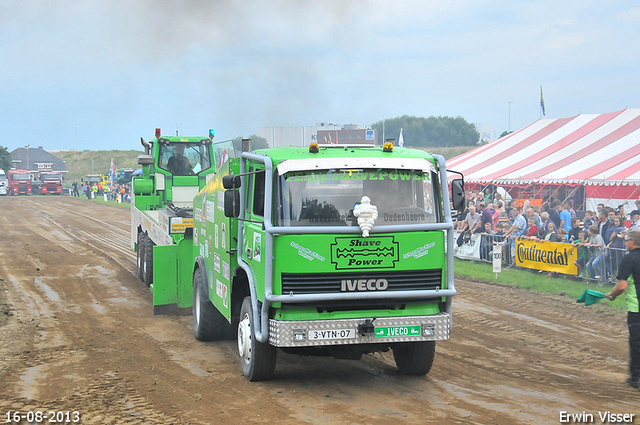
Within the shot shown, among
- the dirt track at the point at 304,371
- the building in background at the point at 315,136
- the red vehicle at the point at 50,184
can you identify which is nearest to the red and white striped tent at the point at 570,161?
the dirt track at the point at 304,371

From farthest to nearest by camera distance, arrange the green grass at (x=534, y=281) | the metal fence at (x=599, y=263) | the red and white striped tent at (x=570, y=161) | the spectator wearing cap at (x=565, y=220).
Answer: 1. the red and white striped tent at (x=570, y=161)
2. the spectator wearing cap at (x=565, y=220)
3. the metal fence at (x=599, y=263)
4. the green grass at (x=534, y=281)

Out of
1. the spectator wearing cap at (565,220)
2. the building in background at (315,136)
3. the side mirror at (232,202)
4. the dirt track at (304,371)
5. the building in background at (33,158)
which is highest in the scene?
the building in background at (33,158)

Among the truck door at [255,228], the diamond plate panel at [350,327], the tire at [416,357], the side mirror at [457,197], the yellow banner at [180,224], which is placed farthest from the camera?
the yellow banner at [180,224]

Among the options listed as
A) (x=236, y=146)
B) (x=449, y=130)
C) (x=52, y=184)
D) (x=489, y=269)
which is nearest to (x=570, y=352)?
(x=236, y=146)

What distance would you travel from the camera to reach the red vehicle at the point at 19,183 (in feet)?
199

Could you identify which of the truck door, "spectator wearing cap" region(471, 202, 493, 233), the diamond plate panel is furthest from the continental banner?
the truck door

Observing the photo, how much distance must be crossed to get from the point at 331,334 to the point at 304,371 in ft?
4.70

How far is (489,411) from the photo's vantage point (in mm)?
6148

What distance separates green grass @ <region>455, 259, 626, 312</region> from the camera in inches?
497

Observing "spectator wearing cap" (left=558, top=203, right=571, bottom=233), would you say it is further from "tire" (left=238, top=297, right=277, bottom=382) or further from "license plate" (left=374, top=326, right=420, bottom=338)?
"tire" (left=238, top=297, right=277, bottom=382)

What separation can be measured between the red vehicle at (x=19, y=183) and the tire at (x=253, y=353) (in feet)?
198

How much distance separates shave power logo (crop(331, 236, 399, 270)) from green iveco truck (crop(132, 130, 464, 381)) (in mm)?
11

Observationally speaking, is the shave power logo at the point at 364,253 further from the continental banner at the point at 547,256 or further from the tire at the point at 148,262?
the continental banner at the point at 547,256

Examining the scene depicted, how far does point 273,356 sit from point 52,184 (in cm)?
5983
